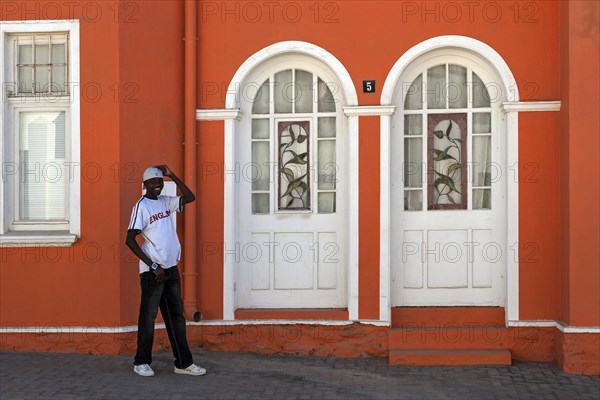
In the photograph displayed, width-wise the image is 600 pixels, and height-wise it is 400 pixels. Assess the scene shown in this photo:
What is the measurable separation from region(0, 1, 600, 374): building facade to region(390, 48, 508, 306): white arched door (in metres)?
0.02

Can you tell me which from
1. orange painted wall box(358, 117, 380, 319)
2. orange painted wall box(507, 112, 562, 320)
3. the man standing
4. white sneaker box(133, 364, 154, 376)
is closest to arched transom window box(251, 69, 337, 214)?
orange painted wall box(358, 117, 380, 319)

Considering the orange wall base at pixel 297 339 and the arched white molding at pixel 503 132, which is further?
the orange wall base at pixel 297 339

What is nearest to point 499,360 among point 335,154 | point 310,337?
point 310,337

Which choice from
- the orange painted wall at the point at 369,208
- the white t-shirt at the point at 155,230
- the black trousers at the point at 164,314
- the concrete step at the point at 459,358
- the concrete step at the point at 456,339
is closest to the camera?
the white t-shirt at the point at 155,230

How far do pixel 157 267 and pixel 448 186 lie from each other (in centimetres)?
320

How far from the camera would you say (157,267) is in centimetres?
759

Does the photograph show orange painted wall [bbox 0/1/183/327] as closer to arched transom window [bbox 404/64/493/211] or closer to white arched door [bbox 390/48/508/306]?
white arched door [bbox 390/48/508/306]

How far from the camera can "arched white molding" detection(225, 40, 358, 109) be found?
8812 mm

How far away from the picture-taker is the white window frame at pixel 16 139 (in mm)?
8555

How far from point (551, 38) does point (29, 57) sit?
5.25 m

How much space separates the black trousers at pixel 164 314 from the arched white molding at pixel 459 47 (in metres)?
2.85

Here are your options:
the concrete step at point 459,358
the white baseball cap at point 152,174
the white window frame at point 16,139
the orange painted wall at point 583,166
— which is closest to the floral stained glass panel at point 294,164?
the white baseball cap at point 152,174

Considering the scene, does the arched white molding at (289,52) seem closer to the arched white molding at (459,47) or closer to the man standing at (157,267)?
the arched white molding at (459,47)

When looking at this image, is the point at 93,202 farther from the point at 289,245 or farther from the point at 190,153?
the point at 289,245
